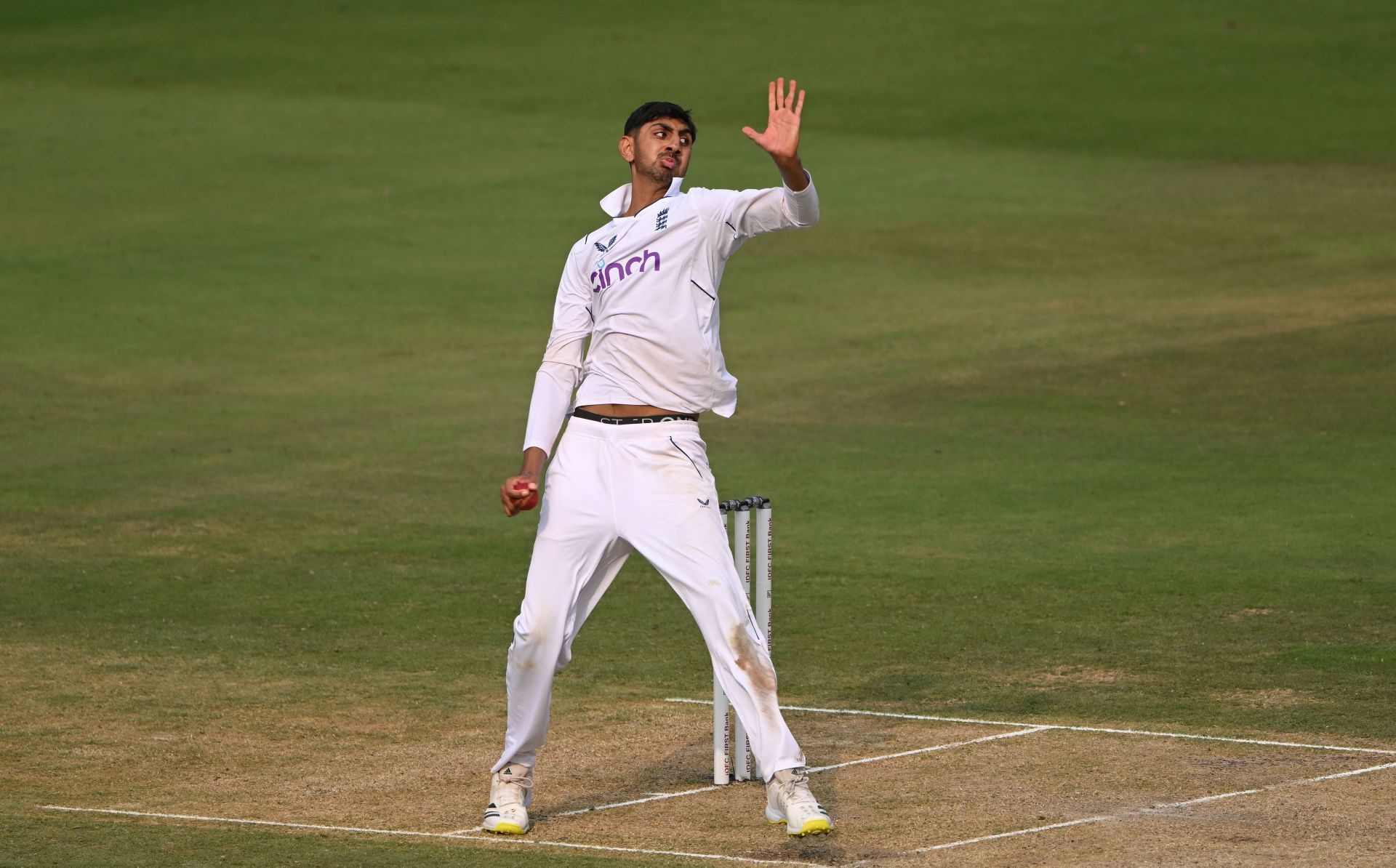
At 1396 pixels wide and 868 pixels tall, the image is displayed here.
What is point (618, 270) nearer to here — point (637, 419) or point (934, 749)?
point (637, 419)

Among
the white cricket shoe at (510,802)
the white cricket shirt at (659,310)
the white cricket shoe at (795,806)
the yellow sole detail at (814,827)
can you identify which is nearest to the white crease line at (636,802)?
the white cricket shoe at (510,802)

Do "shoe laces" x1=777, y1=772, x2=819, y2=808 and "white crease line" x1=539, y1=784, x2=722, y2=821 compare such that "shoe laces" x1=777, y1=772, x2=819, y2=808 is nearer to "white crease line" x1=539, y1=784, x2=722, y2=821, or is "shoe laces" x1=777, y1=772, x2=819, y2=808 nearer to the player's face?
"white crease line" x1=539, y1=784, x2=722, y2=821

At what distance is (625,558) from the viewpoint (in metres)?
7.84

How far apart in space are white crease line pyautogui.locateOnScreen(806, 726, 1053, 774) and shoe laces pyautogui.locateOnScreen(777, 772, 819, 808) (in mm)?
1313

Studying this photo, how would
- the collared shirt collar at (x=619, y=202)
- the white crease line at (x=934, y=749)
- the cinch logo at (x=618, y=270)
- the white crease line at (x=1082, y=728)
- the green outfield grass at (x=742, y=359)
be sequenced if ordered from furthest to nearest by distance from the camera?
the green outfield grass at (x=742, y=359)
the white crease line at (x=1082, y=728)
the white crease line at (x=934, y=749)
the collared shirt collar at (x=619, y=202)
the cinch logo at (x=618, y=270)

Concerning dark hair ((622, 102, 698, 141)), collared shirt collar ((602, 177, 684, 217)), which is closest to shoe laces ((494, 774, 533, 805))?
collared shirt collar ((602, 177, 684, 217))

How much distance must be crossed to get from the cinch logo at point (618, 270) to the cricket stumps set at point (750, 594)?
100cm

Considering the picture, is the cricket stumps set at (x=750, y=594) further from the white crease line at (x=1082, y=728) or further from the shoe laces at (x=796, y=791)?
the white crease line at (x=1082, y=728)

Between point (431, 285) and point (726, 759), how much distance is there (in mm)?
18221

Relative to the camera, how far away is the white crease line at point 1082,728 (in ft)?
29.7

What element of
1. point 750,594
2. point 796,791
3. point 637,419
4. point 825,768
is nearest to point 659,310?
point 637,419

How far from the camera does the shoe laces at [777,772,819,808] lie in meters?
7.38

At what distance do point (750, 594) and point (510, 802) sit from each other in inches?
53.4

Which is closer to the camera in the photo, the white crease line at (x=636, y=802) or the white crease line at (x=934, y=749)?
the white crease line at (x=636, y=802)
